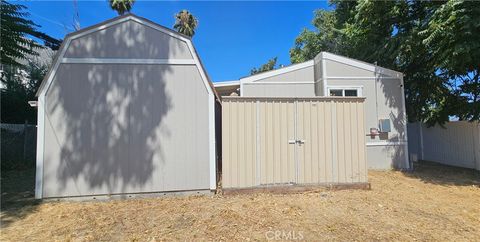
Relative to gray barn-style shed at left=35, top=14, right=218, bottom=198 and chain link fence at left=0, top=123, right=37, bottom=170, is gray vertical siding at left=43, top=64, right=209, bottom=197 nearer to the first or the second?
gray barn-style shed at left=35, top=14, right=218, bottom=198

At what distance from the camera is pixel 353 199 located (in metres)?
6.01

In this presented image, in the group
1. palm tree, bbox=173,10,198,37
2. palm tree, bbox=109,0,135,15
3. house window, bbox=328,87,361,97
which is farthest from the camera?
palm tree, bbox=173,10,198,37

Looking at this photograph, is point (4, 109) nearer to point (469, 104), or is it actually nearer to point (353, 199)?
point (353, 199)

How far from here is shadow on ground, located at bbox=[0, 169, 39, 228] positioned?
18.1ft

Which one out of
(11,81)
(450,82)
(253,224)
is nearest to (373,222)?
(253,224)

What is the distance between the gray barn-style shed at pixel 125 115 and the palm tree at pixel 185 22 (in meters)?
19.3

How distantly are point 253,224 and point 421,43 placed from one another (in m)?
7.87

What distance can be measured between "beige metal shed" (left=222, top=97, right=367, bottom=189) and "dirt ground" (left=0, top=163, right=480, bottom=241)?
39 cm

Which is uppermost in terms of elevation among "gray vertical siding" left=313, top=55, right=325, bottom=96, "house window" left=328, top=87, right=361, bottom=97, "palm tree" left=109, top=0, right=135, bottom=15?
"palm tree" left=109, top=0, right=135, bottom=15

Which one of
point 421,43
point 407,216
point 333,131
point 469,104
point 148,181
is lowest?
point 407,216

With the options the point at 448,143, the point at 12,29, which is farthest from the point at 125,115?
the point at 448,143

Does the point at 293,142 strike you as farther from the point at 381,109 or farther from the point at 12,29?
the point at 12,29

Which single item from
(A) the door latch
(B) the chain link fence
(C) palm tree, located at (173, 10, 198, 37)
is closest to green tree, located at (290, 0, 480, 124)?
(A) the door latch

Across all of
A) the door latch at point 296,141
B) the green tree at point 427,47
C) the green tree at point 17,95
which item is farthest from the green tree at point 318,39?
the green tree at point 17,95
